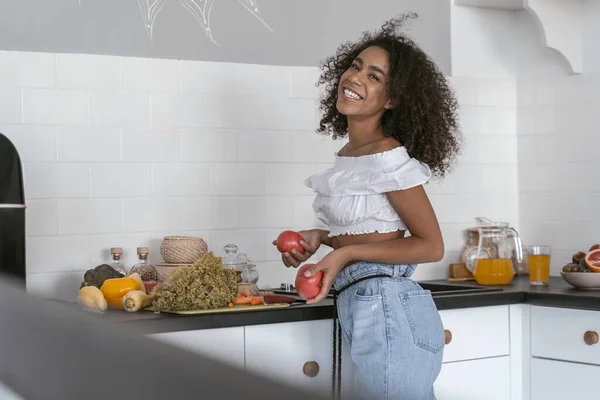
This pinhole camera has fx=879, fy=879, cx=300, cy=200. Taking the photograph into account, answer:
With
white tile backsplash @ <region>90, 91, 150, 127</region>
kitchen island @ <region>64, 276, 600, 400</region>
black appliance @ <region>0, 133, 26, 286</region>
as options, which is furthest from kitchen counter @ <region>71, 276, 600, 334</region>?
white tile backsplash @ <region>90, 91, 150, 127</region>

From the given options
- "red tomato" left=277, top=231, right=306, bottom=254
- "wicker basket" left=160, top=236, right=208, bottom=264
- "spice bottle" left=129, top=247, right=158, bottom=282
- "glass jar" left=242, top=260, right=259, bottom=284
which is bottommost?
"glass jar" left=242, top=260, right=259, bottom=284

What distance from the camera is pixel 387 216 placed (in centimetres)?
192

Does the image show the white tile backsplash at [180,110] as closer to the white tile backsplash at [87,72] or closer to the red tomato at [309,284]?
the white tile backsplash at [87,72]

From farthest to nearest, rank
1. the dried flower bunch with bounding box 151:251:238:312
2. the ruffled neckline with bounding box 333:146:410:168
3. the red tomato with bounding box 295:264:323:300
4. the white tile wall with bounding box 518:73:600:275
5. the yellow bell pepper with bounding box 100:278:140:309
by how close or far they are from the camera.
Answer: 1. the white tile wall with bounding box 518:73:600:275
2. the yellow bell pepper with bounding box 100:278:140:309
3. the dried flower bunch with bounding box 151:251:238:312
4. the ruffled neckline with bounding box 333:146:410:168
5. the red tomato with bounding box 295:264:323:300

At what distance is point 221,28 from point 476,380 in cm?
128

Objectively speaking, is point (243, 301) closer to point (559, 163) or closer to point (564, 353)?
point (564, 353)

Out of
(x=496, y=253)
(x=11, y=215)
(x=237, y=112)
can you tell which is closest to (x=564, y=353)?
(x=496, y=253)

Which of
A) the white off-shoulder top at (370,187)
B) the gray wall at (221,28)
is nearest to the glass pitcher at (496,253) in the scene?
the gray wall at (221,28)

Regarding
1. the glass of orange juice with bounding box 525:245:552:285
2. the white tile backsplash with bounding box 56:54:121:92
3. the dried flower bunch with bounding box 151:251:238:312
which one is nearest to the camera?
the dried flower bunch with bounding box 151:251:238:312

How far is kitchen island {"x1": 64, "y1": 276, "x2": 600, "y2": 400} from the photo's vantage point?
2.11 m

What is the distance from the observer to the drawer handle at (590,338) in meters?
2.38

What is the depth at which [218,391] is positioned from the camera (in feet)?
0.68

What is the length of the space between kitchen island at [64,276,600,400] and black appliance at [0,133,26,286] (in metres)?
0.26

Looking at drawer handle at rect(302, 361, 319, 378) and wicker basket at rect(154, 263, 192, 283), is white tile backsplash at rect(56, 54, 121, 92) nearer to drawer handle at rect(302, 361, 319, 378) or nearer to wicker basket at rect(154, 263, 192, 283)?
wicker basket at rect(154, 263, 192, 283)
